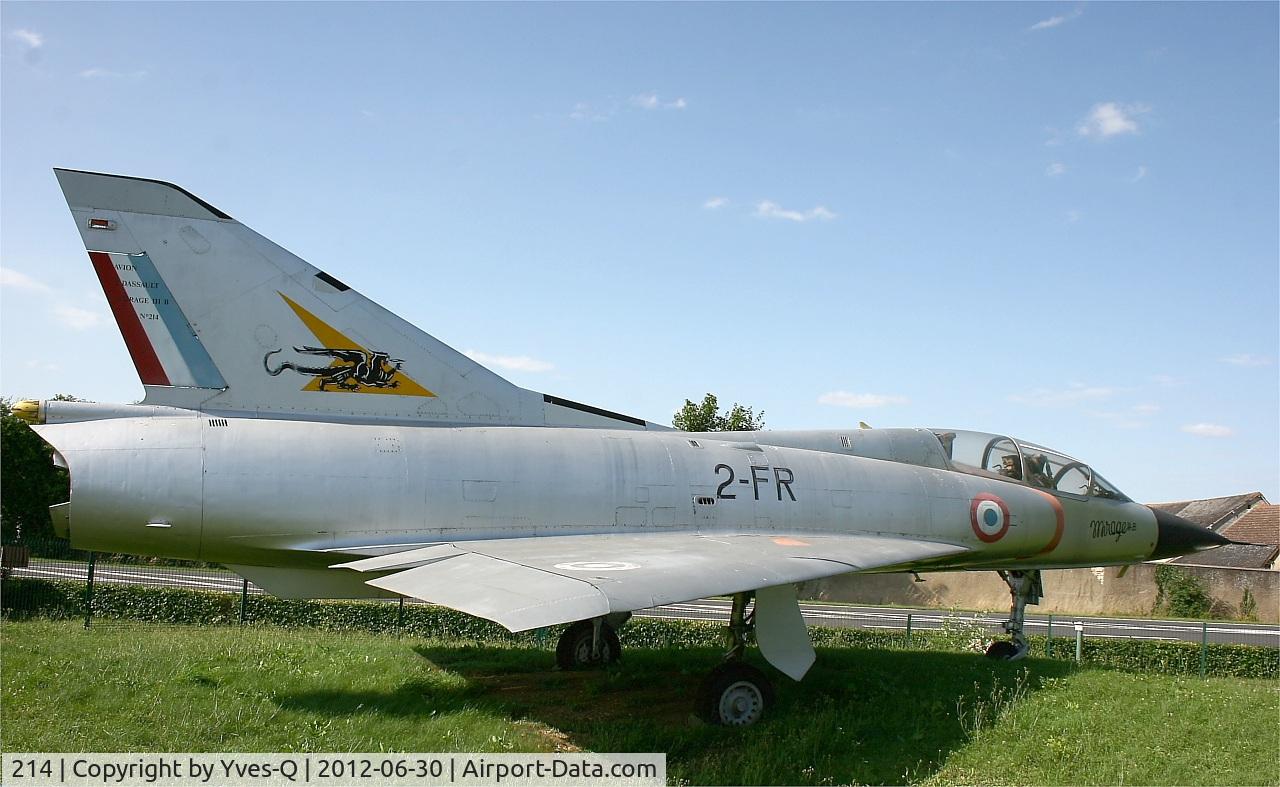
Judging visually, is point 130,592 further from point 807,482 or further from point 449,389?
point 807,482

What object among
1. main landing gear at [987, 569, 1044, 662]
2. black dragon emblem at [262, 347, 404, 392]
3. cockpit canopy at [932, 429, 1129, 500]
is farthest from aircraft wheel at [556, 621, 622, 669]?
cockpit canopy at [932, 429, 1129, 500]

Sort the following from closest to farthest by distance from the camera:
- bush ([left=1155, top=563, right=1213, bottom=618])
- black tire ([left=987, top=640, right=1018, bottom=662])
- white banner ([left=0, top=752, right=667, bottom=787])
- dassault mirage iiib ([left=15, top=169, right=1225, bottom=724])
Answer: white banner ([left=0, top=752, right=667, bottom=787]), dassault mirage iiib ([left=15, top=169, right=1225, bottom=724]), black tire ([left=987, top=640, right=1018, bottom=662]), bush ([left=1155, top=563, right=1213, bottom=618])

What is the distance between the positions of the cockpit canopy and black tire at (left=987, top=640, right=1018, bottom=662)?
6.62 ft

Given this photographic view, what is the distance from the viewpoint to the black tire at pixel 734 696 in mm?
8344

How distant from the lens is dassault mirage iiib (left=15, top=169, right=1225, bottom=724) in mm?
7820

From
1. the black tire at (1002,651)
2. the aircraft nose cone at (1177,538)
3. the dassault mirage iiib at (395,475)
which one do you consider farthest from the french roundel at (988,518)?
the aircraft nose cone at (1177,538)

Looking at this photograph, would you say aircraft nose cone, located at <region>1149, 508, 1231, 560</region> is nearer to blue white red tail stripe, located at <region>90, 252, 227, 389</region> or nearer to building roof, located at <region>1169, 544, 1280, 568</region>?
blue white red tail stripe, located at <region>90, 252, 227, 389</region>

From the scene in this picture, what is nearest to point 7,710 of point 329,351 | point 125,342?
point 125,342

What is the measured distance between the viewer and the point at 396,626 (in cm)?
1608

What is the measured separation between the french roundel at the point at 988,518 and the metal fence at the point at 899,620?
257 cm

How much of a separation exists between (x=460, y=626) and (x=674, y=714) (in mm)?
7727

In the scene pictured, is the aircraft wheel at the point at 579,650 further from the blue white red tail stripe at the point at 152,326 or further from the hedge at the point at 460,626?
the blue white red tail stripe at the point at 152,326

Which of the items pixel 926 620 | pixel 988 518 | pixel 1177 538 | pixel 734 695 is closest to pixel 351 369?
pixel 734 695

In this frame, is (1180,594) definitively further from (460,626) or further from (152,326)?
(152,326)
